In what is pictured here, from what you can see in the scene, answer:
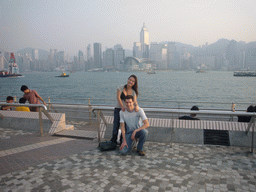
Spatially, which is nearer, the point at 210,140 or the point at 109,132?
the point at 210,140

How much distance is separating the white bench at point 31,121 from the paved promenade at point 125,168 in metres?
1.12

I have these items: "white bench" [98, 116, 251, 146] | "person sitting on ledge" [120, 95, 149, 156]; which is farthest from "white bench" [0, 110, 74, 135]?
"person sitting on ledge" [120, 95, 149, 156]

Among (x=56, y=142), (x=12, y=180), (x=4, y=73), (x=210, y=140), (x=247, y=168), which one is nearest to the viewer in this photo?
(x=12, y=180)

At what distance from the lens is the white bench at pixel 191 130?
512cm

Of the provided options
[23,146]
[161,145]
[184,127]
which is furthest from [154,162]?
[23,146]

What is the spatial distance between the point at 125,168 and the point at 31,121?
4.35 metres

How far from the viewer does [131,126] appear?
485cm

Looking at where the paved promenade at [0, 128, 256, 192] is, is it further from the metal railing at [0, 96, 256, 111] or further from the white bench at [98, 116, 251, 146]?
the metal railing at [0, 96, 256, 111]

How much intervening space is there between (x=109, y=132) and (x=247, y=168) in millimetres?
3353

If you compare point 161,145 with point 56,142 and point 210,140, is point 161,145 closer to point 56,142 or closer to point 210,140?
point 210,140

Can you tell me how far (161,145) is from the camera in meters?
5.25

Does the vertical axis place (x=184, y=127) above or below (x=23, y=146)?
above

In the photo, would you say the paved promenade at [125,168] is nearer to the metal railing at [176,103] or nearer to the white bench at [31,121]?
the white bench at [31,121]

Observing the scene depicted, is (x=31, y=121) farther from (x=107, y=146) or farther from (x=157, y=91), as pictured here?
(x=157, y=91)
